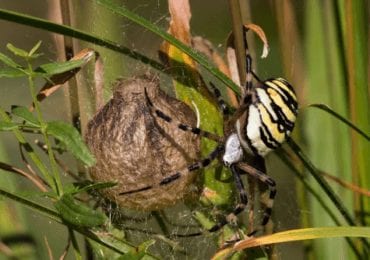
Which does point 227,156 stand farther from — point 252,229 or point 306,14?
point 306,14

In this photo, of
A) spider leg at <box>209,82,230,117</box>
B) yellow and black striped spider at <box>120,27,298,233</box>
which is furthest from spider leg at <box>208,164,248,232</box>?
spider leg at <box>209,82,230,117</box>

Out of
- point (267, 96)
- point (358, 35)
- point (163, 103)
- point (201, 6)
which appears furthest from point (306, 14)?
point (201, 6)

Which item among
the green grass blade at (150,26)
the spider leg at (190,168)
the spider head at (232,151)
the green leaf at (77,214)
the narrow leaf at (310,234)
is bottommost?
the narrow leaf at (310,234)

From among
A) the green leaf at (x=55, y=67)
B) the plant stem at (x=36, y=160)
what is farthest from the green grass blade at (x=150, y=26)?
the plant stem at (x=36, y=160)

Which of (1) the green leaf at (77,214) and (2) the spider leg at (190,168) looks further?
(2) the spider leg at (190,168)

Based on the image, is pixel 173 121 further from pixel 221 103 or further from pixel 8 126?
pixel 8 126

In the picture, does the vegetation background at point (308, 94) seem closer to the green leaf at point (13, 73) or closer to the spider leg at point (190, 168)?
the spider leg at point (190, 168)
